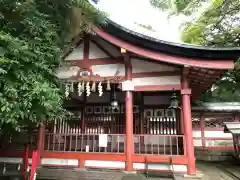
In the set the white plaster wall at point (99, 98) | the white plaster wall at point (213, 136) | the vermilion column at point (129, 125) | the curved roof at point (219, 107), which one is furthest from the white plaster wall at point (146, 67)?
the white plaster wall at point (213, 136)

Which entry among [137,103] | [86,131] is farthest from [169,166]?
[86,131]

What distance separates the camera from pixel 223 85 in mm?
13508

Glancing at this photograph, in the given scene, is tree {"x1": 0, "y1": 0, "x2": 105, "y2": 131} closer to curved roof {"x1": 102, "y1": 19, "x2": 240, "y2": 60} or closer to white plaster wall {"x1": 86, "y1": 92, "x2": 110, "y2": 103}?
curved roof {"x1": 102, "y1": 19, "x2": 240, "y2": 60}

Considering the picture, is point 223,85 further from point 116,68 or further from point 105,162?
point 105,162

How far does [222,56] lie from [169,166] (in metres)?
A: 4.09

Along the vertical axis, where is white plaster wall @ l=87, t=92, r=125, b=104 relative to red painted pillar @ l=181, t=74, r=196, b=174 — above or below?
above

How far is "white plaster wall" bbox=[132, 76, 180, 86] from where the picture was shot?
8.23 meters

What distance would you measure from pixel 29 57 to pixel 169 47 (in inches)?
179

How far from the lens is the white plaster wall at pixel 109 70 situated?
8703 mm

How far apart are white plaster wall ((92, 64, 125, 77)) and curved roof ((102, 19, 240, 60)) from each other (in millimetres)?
1185

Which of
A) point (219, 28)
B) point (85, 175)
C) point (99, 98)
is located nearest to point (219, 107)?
point (219, 28)

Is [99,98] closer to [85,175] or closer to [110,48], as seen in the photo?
[110,48]

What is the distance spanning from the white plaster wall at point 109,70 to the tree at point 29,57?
2.53 m

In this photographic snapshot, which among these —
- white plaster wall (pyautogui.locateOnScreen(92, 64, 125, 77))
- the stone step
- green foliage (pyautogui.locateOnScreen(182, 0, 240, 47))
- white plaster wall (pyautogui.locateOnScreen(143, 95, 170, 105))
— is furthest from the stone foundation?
white plaster wall (pyautogui.locateOnScreen(92, 64, 125, 77))
